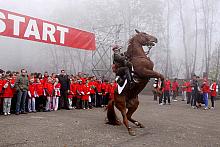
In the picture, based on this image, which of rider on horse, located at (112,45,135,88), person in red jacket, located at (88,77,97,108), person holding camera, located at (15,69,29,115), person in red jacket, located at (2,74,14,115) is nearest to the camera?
rider on horse, located at (112,45,135,88)

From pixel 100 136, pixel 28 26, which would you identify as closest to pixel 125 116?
pixel 100 136

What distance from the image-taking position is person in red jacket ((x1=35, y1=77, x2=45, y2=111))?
12.6m

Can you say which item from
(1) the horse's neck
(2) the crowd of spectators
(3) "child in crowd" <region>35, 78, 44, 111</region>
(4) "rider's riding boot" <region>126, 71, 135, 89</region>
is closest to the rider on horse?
(4) "rider's riding boot" <region>126, 71, 135, 89</region>

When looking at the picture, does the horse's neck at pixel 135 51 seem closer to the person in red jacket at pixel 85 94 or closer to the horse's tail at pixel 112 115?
the horse's tail at pixel 112 115

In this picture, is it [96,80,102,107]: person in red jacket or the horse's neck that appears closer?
the horse's neck

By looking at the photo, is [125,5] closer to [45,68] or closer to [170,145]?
[45,68]

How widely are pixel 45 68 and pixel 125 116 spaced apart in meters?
45.9

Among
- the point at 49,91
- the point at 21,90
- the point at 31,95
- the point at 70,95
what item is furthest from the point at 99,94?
the point at 21,90

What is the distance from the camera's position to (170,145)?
243 inches

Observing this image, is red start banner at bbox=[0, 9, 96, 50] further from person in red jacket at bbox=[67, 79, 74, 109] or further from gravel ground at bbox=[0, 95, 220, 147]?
gravel ground at bbox=[0, 95, 220, 147]

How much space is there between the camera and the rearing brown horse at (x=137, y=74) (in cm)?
778

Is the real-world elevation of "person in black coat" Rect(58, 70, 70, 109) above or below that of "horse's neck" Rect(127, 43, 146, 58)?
below

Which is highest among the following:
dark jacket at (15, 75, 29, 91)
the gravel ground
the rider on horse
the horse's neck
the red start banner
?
the red start banner

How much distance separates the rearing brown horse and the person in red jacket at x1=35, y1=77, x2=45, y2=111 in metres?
5.08
